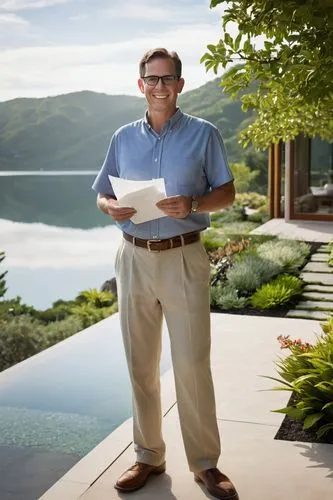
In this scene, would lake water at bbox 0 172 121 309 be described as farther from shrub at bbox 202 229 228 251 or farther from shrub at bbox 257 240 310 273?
shrub at bbox 257 240 310 273

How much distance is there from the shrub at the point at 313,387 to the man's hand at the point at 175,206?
1.41 meters

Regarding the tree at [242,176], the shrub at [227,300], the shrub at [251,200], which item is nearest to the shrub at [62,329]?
the shrub at [227,300]

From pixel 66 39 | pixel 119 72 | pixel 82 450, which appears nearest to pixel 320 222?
pixel 82 450

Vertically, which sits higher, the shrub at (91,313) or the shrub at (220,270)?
the shrub at (220,270)

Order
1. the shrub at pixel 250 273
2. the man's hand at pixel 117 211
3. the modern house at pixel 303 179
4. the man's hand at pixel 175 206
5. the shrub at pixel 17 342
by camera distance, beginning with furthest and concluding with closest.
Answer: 1. the modern house at pixel 303 179
2. the shrub at pixel 17 342
3. the shrub at pixel 250 273
4. the man's hand at pixel 117 211
5. the man's hand at pixel 175 206

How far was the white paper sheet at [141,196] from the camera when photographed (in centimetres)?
311

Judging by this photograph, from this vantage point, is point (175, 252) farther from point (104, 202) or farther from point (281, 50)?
point (281, 50)

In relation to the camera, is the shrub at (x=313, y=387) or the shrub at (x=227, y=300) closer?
the shrub at (x=313, y=387)

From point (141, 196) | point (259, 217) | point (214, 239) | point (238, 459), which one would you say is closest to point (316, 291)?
point (214, 239)

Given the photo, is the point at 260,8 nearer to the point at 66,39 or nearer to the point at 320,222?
the point at 320,222

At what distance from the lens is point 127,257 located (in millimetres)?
3373

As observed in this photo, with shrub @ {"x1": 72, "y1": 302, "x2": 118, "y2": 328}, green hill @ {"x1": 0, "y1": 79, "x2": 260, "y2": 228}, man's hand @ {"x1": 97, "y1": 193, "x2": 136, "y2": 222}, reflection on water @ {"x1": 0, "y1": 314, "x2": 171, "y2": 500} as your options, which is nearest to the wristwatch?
man's hand @ {"x1": 97, "y1": 193, "x2": 136, "y2": 222}

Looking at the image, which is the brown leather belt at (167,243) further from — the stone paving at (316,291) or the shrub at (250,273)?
the shrub at (250,273)

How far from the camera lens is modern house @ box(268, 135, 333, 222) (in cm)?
1559
